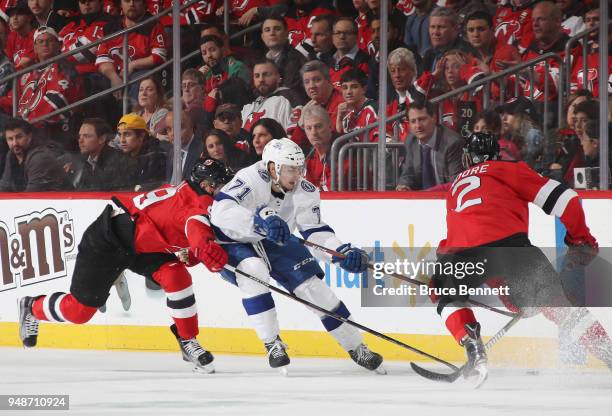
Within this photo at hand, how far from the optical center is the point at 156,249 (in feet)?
20.7

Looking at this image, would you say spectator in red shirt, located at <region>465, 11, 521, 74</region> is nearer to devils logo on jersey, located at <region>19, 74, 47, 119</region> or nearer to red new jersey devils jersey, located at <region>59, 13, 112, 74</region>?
red new jersey devils jersey, located at <region>59, 13, 112, 74</region>

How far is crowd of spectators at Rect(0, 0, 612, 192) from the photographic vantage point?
669 cm

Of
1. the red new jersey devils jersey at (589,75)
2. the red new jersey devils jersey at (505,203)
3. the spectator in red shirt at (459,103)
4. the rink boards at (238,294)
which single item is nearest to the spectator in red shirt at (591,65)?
the red new jersey devils jersey at (589,75)

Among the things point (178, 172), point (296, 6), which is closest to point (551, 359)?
point (178, 172)

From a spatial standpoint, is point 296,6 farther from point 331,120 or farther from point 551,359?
point 551,359

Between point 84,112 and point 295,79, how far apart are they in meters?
1.40

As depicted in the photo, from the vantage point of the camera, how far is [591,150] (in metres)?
6.36

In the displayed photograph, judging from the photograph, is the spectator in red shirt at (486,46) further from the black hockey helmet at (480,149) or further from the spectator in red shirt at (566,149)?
the black hockey helmet at (480,149)

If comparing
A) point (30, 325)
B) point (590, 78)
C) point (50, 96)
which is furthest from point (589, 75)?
point (50, 96)

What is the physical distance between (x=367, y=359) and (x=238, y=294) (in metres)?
1.18

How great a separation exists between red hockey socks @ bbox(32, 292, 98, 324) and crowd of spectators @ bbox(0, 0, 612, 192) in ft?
3.40

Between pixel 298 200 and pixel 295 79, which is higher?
pixel 295 79

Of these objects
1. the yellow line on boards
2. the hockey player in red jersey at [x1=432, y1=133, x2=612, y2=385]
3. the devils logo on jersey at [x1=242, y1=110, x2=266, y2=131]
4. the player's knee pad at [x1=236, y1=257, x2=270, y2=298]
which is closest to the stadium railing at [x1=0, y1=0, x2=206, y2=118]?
the devils logo on jersey at [x1=242, y1=110, x2=266, y2=131]

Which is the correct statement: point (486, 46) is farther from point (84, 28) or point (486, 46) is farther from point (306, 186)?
point (84, 28)
